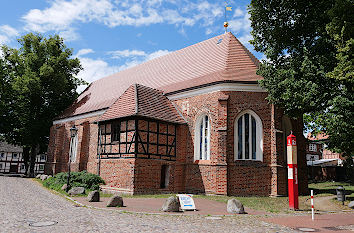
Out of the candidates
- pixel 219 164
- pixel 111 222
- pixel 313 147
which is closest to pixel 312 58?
pixel 219 164

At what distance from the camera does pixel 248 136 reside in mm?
17594

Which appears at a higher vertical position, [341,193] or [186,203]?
[341,193]

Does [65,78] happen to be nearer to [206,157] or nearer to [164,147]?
[164,147]

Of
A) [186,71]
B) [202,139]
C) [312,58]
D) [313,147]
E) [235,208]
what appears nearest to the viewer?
[235,208]

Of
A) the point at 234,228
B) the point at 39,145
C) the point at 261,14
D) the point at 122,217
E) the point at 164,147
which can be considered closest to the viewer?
the point at 234,228

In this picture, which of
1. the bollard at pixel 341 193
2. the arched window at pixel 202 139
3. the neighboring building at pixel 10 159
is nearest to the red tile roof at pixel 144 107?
the arched window at pixel 202 139

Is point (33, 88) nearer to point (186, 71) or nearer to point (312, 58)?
point (186, 71)

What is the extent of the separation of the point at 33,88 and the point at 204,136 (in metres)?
→ 19.2

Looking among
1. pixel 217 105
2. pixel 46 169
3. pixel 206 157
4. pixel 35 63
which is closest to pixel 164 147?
pixel 206 157

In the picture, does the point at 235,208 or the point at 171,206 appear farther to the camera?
the point at 235,208

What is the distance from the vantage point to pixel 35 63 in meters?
29.9

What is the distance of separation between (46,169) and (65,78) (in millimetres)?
9507

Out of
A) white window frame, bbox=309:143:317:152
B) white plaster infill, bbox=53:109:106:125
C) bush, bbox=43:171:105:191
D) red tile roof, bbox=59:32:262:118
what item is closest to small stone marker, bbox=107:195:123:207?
bush, bbox=43:171:105:191

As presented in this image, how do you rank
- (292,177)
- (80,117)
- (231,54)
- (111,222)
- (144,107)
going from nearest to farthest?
(111,222), (292,177), (144,107), (231,54), (80,117)
